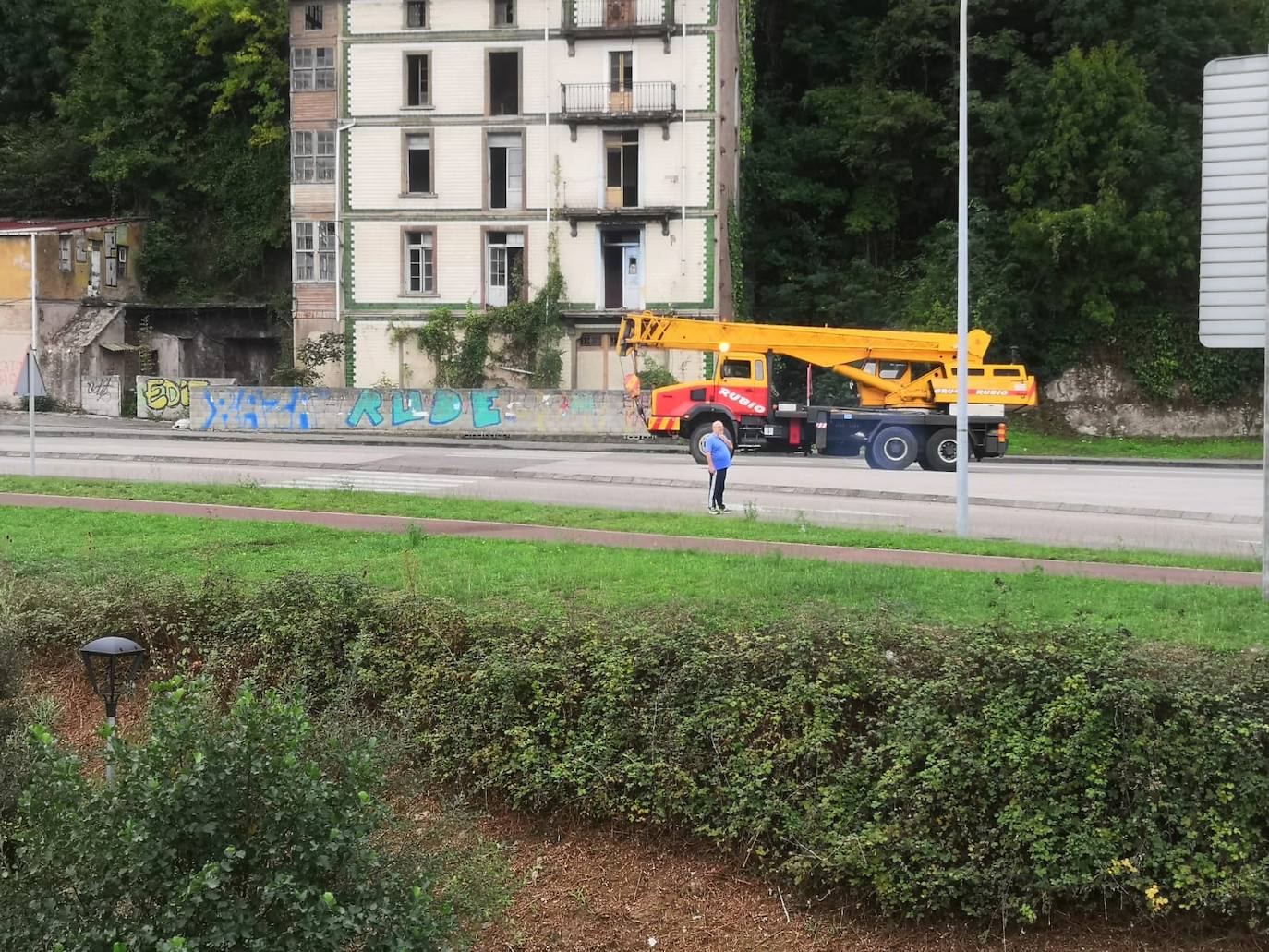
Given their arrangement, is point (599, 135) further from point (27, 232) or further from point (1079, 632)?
point (1079, 632)

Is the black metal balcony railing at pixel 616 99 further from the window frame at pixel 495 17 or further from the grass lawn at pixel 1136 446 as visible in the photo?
the grass lawn at pixel 1136 446

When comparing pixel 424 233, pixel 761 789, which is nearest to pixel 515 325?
pixel 424 233

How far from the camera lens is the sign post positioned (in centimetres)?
1054

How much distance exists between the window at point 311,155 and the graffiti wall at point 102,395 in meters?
10.0

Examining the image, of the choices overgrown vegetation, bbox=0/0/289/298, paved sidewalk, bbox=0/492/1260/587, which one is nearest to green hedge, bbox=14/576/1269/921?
paved sidewalk, bbox=0/492/1260/587

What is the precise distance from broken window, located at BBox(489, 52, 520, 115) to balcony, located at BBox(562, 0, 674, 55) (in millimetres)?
2298

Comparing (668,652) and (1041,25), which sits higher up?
(1041,25)

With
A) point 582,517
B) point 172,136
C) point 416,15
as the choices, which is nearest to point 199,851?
point 582,517

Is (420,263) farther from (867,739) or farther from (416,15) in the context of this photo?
(867,739)

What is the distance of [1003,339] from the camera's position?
45562 mm

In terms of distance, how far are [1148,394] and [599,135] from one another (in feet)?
68.6

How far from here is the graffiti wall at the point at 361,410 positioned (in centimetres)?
4300

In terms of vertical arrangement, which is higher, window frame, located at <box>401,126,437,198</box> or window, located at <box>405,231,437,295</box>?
window frame, located at <box>401,126,437,198</box>

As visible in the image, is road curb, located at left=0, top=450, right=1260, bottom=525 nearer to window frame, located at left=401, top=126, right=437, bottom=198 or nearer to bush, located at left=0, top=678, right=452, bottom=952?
bush, located at left=0, top=678, right=452, bottom=952
